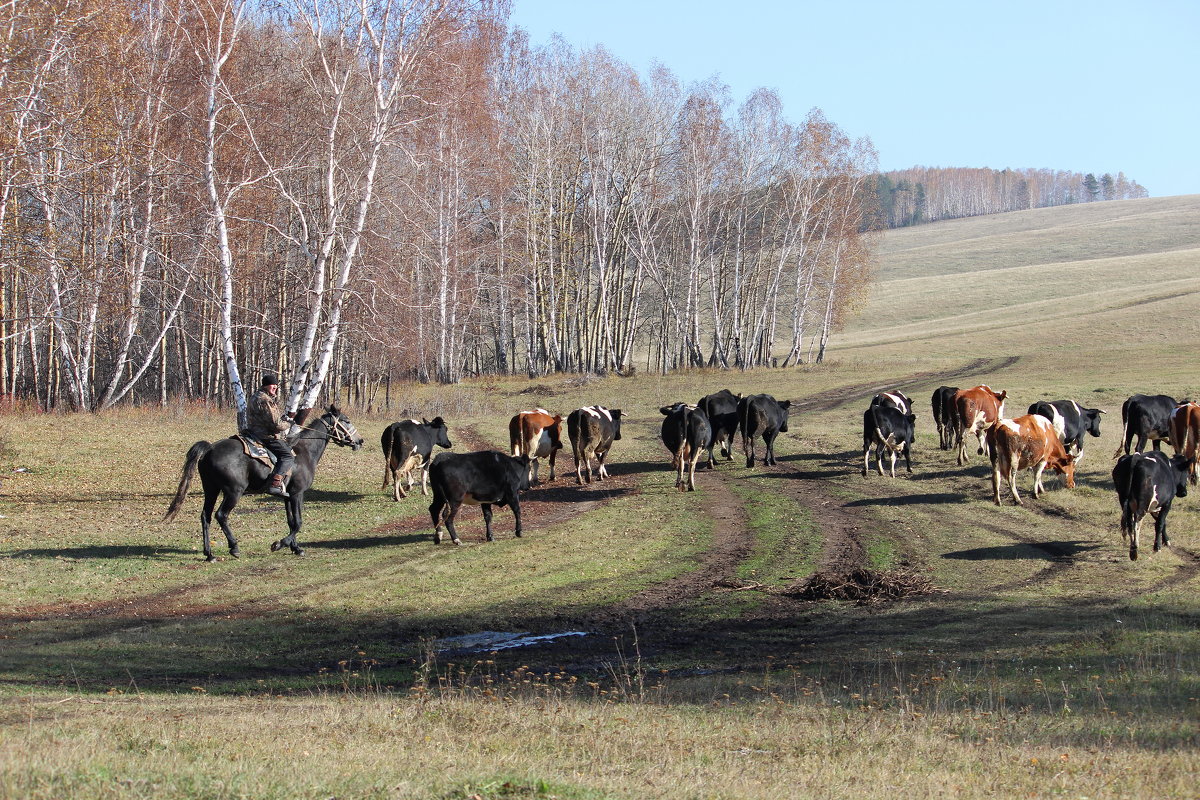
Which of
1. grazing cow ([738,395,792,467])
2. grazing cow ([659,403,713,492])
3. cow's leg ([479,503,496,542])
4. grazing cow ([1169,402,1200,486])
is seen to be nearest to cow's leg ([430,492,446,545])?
cow's leg ([479,503,496,542])

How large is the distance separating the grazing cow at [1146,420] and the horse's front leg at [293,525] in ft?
55.6

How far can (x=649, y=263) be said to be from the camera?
54719 mm

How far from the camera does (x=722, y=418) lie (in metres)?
25.1

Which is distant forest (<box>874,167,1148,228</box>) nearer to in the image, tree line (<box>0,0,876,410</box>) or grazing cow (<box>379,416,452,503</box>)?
tree line (<box>0,0,876,410</box>)

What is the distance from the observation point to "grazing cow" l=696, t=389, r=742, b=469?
2503 cm

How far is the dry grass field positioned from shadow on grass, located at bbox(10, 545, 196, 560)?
0.32 ft

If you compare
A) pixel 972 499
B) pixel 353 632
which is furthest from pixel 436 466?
pixel 972 499

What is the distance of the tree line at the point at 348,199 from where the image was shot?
23.4 m

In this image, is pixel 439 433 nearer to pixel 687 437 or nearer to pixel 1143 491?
Result: pixel 687 437

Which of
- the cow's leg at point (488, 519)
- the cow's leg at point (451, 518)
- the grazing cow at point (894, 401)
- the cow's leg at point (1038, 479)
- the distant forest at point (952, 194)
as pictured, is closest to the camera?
the cow's leg at point (451, 518)

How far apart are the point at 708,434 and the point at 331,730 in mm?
16200

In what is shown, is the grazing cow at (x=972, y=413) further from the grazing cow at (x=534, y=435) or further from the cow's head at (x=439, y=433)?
the cow's head at (x=439, y=433)

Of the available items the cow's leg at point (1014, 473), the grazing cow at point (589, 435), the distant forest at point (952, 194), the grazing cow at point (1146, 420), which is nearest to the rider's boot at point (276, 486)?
the grazing cow at point (589, 435)

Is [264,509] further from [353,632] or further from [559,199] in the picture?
[559,199]
